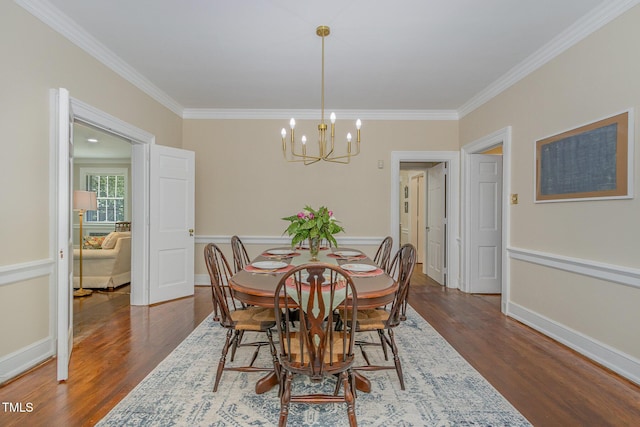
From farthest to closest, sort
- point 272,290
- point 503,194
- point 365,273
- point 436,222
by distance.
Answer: point 436,222 < point 503,194 < point 365,273 < point 272,290

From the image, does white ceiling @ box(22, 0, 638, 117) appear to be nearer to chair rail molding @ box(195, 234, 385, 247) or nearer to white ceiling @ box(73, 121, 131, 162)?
chair rail molding @ box(195, 234, 385, 247)

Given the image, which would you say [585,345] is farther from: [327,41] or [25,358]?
[25,358]

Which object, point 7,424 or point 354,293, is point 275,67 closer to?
point 354,293

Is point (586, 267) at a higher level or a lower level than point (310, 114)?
lower

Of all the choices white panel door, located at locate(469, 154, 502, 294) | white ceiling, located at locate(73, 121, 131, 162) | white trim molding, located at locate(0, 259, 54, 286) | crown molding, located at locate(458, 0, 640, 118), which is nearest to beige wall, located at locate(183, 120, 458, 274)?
white panel door, located at locate(469, 154, 502, 294)

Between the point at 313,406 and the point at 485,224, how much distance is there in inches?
144

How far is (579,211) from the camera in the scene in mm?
2684

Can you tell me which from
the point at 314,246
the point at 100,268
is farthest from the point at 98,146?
the point at 314,246

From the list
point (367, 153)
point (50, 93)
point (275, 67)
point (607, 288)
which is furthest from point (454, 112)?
point (50, 93)

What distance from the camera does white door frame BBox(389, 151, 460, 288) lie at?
4.84 meters

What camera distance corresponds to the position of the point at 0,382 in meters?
2.12

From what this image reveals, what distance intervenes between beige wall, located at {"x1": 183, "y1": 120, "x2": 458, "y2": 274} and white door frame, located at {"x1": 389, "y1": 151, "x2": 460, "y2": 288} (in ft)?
0.28

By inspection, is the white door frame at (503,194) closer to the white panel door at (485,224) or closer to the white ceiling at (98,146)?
the white panel door at (485,224)

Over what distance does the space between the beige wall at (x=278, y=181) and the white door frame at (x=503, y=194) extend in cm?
70
